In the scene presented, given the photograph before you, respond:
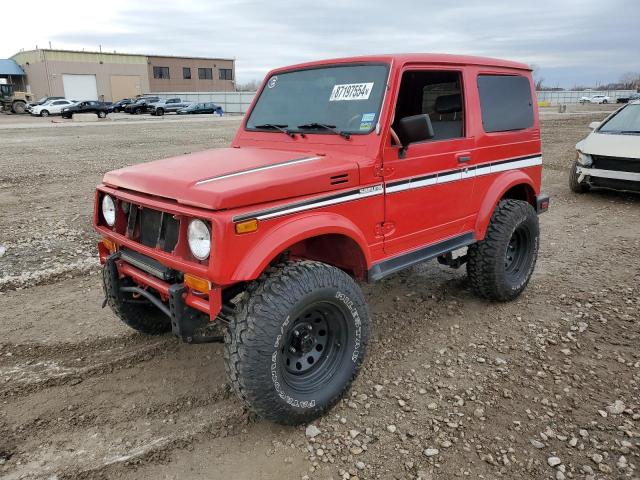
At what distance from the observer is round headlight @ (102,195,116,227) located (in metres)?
3.47

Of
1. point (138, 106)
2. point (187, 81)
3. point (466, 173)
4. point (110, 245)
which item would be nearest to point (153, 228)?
point (110, 245)

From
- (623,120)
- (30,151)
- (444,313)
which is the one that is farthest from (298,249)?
(30,151)

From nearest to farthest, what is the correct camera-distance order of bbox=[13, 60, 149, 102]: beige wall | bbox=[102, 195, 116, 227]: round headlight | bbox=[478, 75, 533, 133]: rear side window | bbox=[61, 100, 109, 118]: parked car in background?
bbox=[102, 195, 116, 227]: round headlight → bbox=[478, 75, 533, 133]: rear side window → bbox=[61, 100, 109, 118]: parked car in background → bbox=[13, 60, 149, 102]: beige wall

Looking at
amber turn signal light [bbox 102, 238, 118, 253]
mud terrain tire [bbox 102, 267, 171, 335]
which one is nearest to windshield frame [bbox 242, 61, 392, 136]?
amber turn signal light [bbox 102, 238, 118, 253]

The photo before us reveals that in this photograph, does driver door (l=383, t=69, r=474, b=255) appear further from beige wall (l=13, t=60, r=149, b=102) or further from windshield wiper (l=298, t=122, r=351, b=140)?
beige wall (l=13, t=60, r=149, b=102)

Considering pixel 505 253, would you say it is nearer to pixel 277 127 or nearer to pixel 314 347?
pixel 314 347

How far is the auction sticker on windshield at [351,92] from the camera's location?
3.61 m

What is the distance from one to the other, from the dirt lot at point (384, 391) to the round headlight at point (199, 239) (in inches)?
45.3

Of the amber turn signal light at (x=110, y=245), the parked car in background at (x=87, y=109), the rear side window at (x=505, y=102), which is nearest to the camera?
the amber turn signal light at (x=110, y=245)

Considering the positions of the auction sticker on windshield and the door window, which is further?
the door window

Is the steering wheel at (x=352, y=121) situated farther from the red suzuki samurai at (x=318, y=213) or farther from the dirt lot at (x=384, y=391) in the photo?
the dirt lot at (x=384, y=391)

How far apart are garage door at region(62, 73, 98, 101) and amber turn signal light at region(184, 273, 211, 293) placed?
6395cm

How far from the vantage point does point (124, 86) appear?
62219mm

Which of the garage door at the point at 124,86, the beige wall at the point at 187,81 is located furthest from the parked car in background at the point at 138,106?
the beige wall at the point at 187,81
